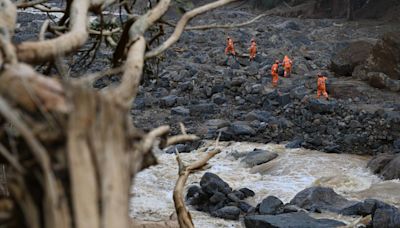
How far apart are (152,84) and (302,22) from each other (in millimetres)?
14943

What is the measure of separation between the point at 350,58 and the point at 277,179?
8.97 m

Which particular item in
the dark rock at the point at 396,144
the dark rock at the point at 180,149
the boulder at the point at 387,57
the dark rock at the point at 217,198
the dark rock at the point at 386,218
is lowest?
the dark rock at the point at 180,149

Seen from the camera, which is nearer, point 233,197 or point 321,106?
point 233,197

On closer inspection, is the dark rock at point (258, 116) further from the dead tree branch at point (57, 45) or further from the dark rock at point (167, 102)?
the dead tree branch at point (57, 45)

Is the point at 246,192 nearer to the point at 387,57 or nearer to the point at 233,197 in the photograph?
the point at 233,197

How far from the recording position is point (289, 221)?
27.0 feet

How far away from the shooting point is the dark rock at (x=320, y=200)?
933 cm

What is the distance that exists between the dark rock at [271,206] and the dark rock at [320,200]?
337 mm

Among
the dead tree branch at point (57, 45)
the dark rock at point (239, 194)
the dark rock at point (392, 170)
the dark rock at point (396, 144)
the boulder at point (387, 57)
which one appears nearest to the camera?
the dead tree branch at point (57, 45)

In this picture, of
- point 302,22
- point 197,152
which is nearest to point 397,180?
point 197,152

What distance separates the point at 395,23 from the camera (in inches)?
1094

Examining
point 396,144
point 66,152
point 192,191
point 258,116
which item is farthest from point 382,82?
point 66,152

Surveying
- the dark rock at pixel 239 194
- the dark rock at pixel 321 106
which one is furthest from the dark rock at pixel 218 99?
the dark rock at pixel 239 194

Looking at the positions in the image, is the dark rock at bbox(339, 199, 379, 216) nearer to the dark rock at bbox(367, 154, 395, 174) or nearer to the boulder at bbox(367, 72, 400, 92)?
the dark rock at bbox(367, 154, 395, 174)
